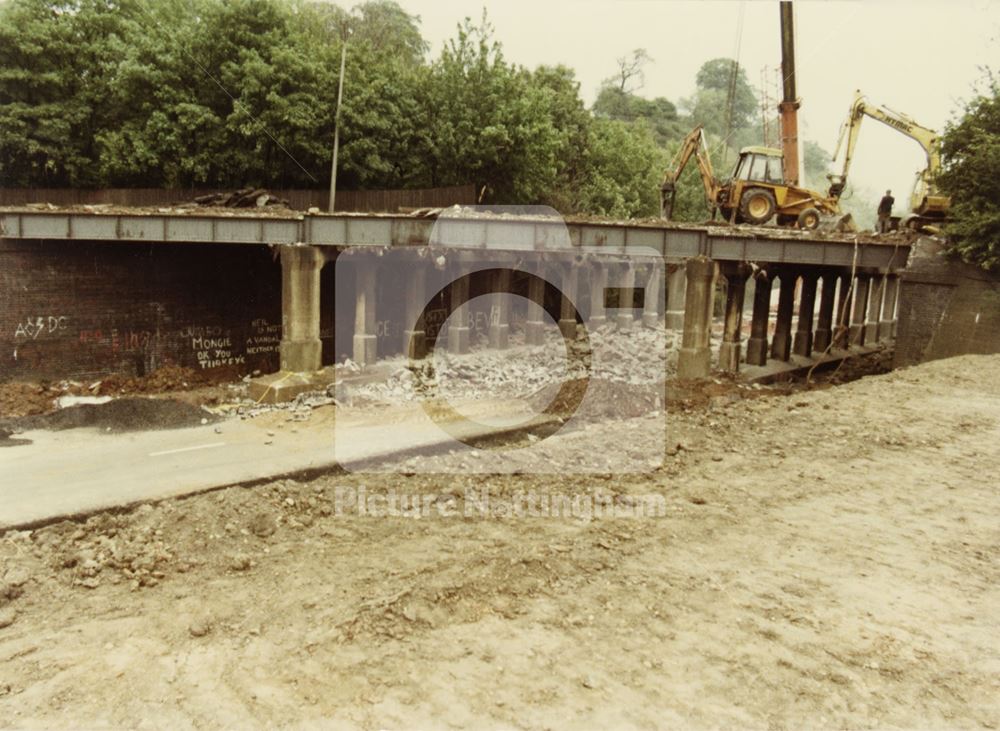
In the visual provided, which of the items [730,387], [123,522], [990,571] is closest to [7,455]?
[123,522]

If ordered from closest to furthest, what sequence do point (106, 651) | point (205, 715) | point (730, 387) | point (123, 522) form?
point (205, 715), point (106, 651), point (123, 522), point (730, 387)

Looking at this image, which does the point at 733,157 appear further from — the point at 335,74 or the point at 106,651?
the point at 106,651

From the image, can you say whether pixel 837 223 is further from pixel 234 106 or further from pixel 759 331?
pixel 234 106

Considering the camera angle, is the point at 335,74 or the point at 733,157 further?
the point at 733,157

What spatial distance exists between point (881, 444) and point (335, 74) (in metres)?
20.7

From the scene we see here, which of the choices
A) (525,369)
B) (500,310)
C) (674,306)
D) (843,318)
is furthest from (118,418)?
(843,318)

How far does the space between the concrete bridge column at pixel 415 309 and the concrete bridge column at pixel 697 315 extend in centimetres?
688

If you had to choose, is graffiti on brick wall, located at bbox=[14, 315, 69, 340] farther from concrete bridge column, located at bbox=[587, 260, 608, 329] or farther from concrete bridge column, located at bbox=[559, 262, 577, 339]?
concrete bridge column, located at bbox=[587, 260, 608, 329]

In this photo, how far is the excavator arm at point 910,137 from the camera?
987 inches

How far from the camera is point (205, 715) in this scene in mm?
6371

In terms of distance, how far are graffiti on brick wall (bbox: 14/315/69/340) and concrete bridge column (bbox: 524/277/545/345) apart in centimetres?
1268

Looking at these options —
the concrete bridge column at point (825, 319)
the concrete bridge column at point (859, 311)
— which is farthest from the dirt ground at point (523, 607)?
the concrete bridge column at point (859, 311)

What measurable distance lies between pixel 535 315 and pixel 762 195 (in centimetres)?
801

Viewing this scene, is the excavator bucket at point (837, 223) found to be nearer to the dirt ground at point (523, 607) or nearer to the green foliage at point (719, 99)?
the dirt ground at point (523, 607)
